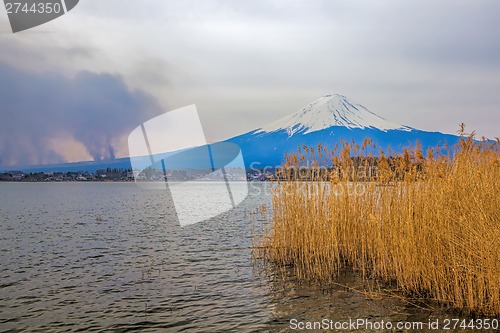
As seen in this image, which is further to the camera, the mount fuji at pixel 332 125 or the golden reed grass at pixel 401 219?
the mount fuji at pixel 332 125

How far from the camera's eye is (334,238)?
8.81 meters

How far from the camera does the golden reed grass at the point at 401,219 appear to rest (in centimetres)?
616

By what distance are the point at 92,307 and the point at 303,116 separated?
293ft

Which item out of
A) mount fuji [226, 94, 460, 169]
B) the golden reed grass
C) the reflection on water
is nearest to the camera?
the golden reed grass

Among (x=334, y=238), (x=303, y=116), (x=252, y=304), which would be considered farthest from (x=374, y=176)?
(x=303, y=116)

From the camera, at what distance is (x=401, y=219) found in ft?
24.5

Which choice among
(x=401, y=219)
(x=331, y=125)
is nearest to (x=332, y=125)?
(x=331, y=125)

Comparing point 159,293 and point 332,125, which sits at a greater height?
point 332,125

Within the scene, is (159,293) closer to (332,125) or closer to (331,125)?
(331,125)

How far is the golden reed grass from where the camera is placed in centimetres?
616

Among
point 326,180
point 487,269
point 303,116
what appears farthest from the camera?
point 303,116

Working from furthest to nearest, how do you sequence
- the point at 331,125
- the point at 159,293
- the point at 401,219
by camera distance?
the point at 331,125 → the point at 159,293 → the point at 401,219

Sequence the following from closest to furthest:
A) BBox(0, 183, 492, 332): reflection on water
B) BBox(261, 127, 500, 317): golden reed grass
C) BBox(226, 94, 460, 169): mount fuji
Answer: BBox(261, 127, 500, 317): golden reed grass → BBox(0, 183, 492, 332): reflection on water → BBox(226, 94, 460, 169): mount fuji

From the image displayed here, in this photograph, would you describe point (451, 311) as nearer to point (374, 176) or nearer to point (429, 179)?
point (429, 179)
